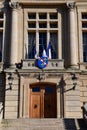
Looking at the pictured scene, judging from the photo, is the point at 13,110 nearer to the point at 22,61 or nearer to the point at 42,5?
the point at 22,61

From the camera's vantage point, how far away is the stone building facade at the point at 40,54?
24156mm

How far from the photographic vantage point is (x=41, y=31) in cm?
2656

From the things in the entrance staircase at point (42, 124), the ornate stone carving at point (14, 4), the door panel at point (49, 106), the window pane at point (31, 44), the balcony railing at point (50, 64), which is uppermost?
the ornate stone carving at point (14, 4)

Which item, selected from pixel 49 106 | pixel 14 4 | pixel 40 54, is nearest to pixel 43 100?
pixel 49 106

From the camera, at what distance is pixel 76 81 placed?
24484mm

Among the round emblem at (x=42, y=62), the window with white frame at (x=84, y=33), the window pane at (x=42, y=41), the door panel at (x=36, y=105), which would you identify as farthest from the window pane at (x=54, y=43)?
the door panel at (x=36, y=105)

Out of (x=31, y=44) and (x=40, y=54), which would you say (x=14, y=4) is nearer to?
(x=31, y=44)

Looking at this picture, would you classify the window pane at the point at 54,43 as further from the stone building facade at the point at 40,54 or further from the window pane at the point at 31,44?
the window pane at the point at 31,44

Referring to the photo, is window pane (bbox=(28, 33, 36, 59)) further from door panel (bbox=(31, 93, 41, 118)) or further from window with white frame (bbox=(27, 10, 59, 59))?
door panel (bbox=(31, 93, 41, 118))

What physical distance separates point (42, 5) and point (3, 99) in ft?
24.6

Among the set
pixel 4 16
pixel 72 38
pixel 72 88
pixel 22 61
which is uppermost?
pixel 4 16

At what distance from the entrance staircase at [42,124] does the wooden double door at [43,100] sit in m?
4.52

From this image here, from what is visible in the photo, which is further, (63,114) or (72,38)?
(72,38)

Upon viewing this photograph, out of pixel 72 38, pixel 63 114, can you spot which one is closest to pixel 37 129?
pixel 63 114
